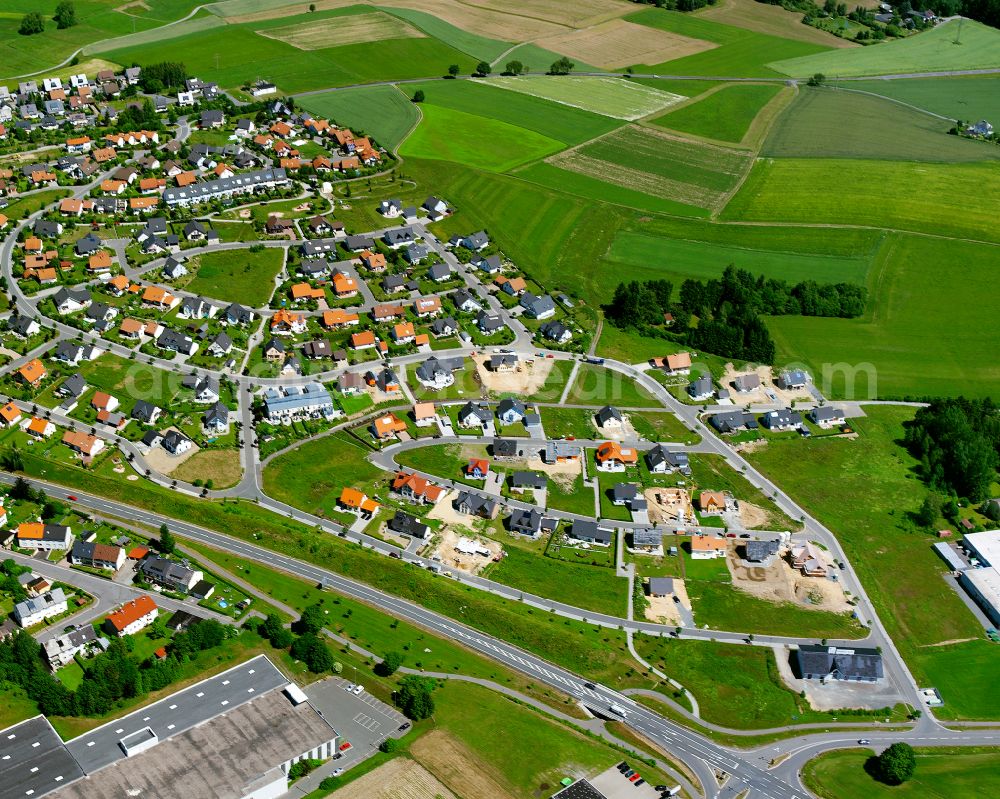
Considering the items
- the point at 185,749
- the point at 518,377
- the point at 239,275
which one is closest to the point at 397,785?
the point at 185,749

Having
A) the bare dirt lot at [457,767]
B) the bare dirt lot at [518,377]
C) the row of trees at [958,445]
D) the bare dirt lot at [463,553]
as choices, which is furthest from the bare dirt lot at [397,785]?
the row of trees at [958,445]

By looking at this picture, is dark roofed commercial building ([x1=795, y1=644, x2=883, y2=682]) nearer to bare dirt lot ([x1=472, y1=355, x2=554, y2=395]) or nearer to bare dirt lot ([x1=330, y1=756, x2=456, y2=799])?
bare dirt lot ([x1=330, y1=756, x2=456, y2=799])

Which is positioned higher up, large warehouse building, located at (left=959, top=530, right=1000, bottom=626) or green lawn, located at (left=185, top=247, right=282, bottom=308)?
green lawn, located at (left=185, top=247, right=282, bottom=308)

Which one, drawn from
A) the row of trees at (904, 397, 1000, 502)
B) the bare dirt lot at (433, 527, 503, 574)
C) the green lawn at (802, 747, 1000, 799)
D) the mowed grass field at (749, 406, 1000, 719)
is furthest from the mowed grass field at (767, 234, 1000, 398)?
the green lawn at (802, 747, 1000, 799)

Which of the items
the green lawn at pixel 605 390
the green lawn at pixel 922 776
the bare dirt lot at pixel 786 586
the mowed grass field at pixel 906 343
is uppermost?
the mowed grass field at pixel 906 343

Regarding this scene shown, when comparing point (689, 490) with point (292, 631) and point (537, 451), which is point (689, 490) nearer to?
point (537, 451)

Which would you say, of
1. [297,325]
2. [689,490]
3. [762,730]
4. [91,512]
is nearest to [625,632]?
[762,730]

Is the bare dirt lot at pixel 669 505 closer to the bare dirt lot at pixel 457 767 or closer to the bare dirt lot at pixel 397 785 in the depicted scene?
the bare dirt lot at pixel 457 767
